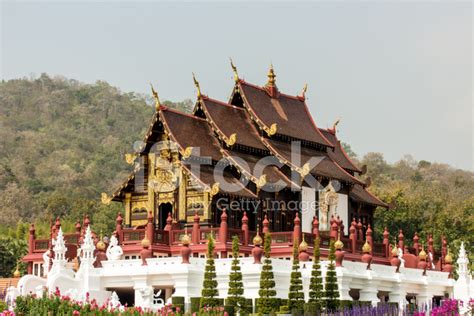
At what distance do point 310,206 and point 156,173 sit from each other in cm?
646

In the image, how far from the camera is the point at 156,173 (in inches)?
1565

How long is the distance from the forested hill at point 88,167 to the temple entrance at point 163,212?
24.6 metres

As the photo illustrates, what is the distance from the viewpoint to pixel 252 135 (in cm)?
4253

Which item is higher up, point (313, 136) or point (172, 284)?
point (313, 136)

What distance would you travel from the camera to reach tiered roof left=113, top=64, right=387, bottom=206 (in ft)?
130

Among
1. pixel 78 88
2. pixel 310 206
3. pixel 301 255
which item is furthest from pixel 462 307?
pixel 78 88

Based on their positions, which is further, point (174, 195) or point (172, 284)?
point (174, 195)

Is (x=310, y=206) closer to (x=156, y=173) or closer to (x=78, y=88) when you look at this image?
(x=156, y=173)

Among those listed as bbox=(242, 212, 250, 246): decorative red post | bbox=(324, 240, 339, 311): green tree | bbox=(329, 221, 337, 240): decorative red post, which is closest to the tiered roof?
bbox=(242, 212, 250, 246): decorative red post

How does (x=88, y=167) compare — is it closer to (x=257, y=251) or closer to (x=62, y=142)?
(x=62, y=142)

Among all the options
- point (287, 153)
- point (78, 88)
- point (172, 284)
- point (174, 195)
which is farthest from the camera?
point (78, 88)

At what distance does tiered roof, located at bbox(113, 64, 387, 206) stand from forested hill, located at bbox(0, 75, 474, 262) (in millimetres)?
16932

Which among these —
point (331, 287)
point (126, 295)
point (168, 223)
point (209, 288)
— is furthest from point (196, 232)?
point (331, 287)

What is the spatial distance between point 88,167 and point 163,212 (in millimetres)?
61637
